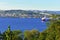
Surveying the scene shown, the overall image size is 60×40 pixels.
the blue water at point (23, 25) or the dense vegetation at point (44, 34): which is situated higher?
the dense vegetation at point (44, 34)

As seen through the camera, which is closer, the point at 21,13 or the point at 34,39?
the point at 34,39

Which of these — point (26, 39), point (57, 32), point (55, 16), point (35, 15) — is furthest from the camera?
point (35, 15)

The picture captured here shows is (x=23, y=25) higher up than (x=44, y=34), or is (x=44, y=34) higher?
(x=44, y=34)

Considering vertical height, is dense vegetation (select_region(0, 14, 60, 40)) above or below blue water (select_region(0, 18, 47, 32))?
above

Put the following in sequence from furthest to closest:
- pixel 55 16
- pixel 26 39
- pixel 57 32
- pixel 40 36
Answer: pixel 26 39, pixel 40 36, pixel 55 16, pixel 57 32

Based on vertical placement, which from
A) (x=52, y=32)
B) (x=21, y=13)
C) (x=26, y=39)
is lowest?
(x=21, y=13)

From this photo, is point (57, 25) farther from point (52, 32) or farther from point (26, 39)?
point (26, 39)

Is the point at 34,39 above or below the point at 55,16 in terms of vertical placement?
below

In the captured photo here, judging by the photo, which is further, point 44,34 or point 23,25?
point 23,25

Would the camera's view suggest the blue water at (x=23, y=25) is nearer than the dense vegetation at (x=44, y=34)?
No

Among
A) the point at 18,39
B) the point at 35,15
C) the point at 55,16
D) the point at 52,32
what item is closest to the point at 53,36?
the point at 52,32

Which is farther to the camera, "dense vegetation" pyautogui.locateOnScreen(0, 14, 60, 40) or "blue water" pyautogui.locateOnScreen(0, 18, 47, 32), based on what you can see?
"blue water" pyautogui.locateOnScreen(0, 18, 47, 32)
